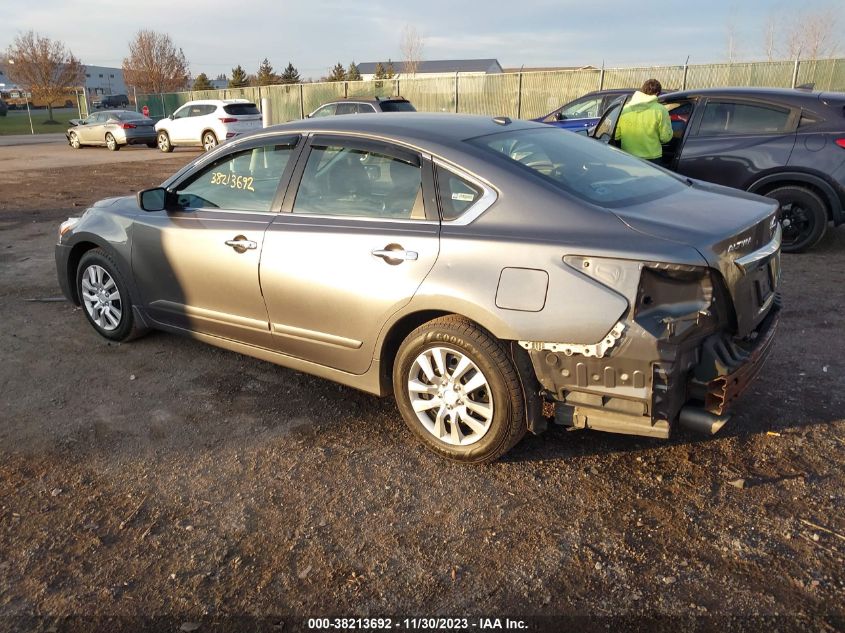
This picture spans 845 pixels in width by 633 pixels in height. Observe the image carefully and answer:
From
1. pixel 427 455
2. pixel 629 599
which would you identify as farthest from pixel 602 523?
pixel 427 455

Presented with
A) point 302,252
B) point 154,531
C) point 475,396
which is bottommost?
point 154,531

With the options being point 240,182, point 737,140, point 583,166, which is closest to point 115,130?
point 737,140

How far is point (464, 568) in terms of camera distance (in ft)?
8.71

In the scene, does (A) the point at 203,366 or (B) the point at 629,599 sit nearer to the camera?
(B) the point at 629,599

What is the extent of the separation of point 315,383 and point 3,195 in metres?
11.8

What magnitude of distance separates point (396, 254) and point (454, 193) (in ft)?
1.36

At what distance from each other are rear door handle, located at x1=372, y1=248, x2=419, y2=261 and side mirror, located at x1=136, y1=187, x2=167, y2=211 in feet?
6.09

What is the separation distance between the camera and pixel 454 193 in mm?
3328

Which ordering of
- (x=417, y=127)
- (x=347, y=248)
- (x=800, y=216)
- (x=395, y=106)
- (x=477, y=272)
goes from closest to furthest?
(x=477, y=272), (x=347, y=248), (x=417, y=127), (x=800, y=216), (x=395, y=106)

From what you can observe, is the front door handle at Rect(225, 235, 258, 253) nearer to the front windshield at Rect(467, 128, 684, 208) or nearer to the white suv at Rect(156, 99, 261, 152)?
the front windshield at Rect(467, 128, 684, 208)

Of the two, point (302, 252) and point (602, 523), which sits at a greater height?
point (302, 252)

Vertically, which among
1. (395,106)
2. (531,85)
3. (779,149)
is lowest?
(779,149)

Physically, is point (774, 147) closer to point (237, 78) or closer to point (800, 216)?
point (800, 216)

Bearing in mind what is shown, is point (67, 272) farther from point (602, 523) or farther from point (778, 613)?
point (778, 613)
